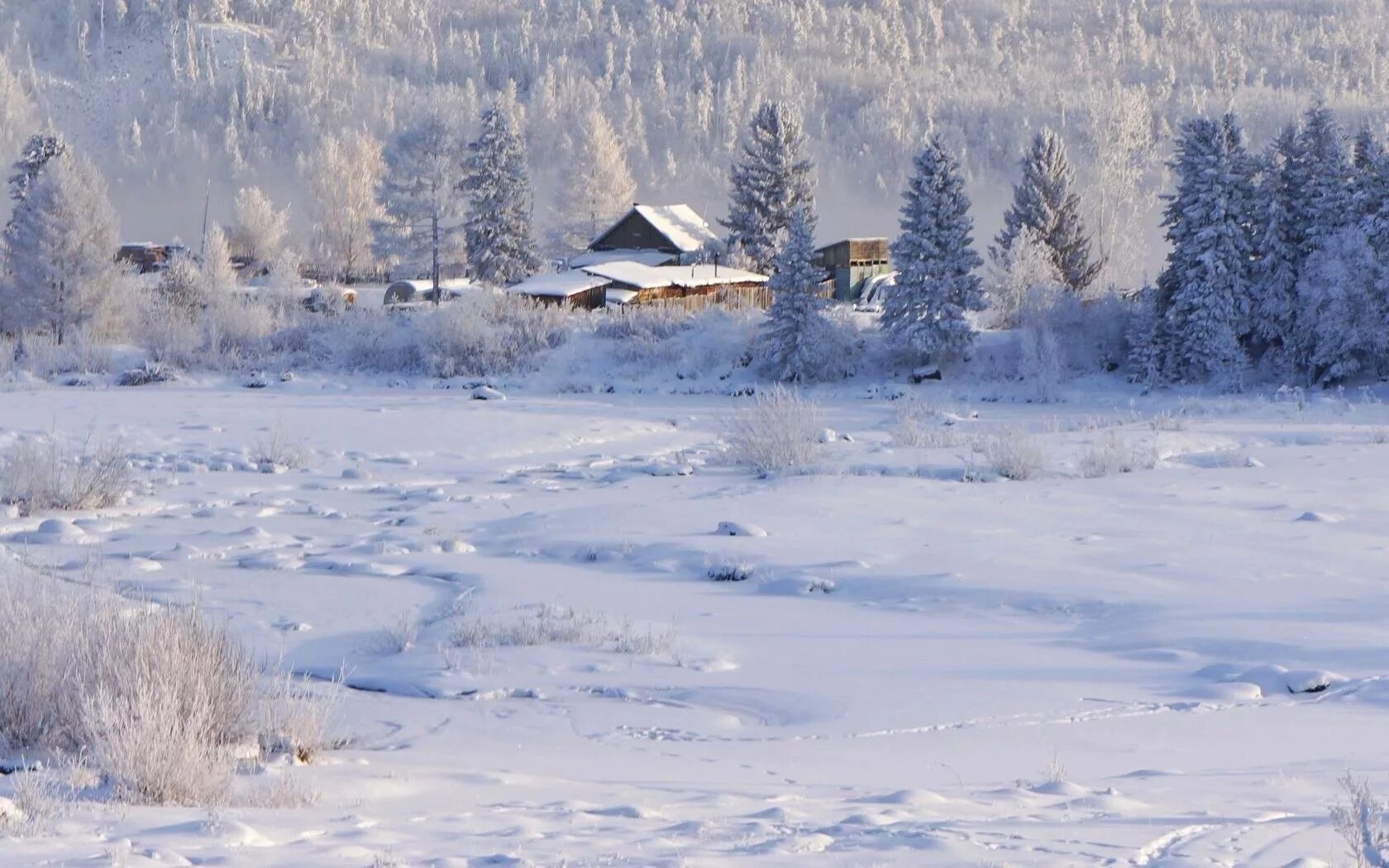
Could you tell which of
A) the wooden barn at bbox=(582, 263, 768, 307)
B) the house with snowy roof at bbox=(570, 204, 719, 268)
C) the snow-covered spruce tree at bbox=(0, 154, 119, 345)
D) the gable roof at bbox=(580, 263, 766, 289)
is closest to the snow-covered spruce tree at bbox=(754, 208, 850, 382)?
the wooden barn at bbox=(582, 263, 768, 307)

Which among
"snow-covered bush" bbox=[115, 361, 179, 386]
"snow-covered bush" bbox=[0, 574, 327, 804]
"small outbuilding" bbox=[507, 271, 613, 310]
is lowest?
"snow-covered bush" bbox=[0, 574, 327, 804]

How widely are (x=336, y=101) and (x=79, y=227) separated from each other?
110 metres

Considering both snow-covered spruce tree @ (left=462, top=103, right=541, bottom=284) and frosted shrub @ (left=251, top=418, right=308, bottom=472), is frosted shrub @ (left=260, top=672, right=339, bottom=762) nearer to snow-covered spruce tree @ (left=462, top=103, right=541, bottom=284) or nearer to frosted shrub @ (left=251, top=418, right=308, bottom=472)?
frosted shrub @ (left=251, top=418, right=308, bottom=472)

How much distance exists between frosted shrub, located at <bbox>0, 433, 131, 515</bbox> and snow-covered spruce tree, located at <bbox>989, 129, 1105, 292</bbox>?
41.7 meters

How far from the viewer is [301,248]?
95.4 meters

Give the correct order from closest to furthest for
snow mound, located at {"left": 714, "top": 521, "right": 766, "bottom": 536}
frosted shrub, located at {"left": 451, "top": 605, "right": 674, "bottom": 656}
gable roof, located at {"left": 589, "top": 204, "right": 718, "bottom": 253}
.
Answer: frosted shrub, located at {"left": 451, "top": 605, "right": 674, "bottom": 656} < snow mound, located at {"left": 714, "top": 521, "right": 766, "bottom": 536} < gable roof, located at {"left": 589, "top": 204, "right": 718, "bottom": 253}

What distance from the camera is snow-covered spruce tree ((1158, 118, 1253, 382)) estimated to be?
1688 inches

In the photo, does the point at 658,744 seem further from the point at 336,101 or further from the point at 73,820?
the point at 336,101

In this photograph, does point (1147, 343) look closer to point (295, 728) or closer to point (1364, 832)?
point (295, 728)

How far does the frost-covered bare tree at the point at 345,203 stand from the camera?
90312 millimetres

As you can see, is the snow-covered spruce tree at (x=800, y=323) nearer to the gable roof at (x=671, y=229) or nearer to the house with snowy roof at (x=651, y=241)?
the house with snowy roof at (x=651, y=241)

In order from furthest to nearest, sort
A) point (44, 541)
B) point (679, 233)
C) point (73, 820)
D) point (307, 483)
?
point (679, 233), point (307, 483), point (44, 541), point (73, 820)

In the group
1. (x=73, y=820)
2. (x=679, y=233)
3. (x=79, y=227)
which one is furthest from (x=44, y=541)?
(x=679, y=233)

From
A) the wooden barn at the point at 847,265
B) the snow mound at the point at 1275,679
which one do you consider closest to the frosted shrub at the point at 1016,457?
the snow mound at the point at 1275,679
